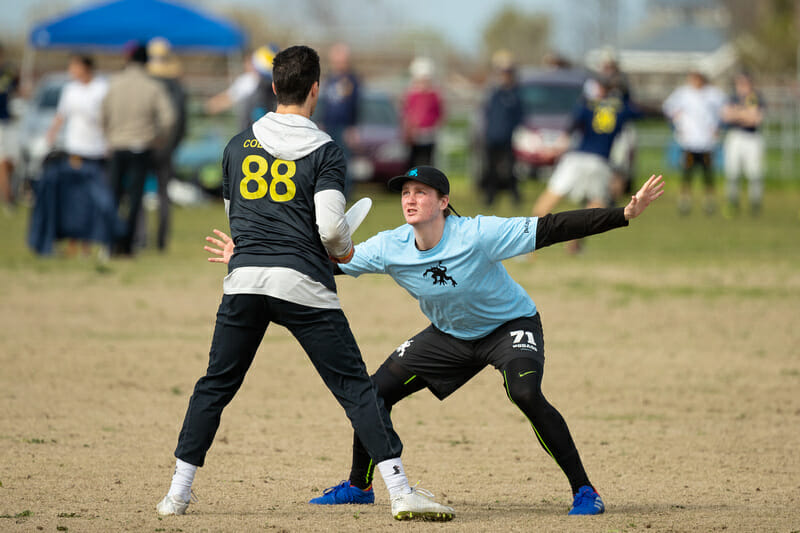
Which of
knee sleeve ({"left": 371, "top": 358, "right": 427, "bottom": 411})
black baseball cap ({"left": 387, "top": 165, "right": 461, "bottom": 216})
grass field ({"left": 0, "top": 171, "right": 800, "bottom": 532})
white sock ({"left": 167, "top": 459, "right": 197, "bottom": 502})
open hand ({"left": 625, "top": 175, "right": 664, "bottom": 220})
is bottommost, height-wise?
grass field ({"left": 0, "top": 171, "right": 800, "bottom": 532})

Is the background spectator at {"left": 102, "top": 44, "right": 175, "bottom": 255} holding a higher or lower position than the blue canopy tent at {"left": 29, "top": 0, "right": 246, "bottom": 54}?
lower

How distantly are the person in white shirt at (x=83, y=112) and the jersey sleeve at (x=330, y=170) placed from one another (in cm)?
918

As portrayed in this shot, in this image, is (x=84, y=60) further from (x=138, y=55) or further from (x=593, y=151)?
(x=593, y=151)

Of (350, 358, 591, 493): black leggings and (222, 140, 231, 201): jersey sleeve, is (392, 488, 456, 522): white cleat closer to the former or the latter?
(350, 358, 591, 493): black leggings

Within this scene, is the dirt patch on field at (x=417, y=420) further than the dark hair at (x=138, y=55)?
No

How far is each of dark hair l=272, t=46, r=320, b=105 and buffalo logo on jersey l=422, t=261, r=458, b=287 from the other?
93 centimetres

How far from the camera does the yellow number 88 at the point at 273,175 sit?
4.57 metres

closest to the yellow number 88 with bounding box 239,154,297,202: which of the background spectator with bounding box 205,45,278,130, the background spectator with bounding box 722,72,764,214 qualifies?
the background spectator with bounding box 205,45,278,130

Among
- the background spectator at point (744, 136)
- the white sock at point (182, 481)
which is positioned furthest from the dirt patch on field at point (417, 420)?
the background spectator at point (744, 136)

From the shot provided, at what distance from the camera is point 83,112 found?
13.2 metres

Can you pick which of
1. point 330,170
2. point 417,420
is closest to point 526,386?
point 330,170

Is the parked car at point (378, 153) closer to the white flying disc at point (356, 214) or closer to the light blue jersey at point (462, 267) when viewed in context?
the light blue jersey at point (462, 267)

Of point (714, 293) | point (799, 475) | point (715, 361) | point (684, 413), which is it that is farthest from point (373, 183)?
point (799, 475)

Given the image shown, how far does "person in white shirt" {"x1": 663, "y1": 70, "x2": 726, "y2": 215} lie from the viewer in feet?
64.8
